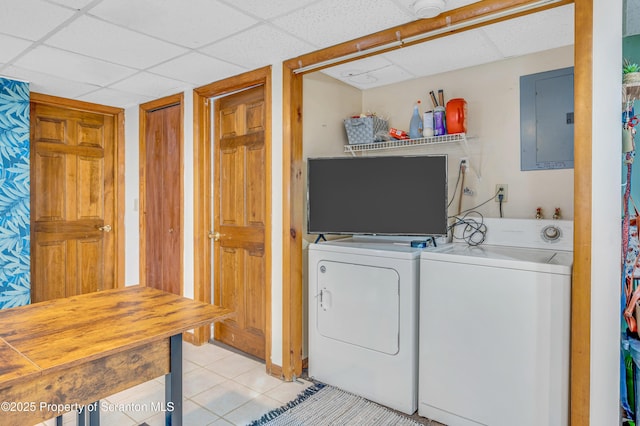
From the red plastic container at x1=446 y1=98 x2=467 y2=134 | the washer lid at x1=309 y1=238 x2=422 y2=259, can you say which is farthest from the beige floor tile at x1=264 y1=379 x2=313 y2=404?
the red plastic container at x1=446 y1=98 x2=467 y2=134

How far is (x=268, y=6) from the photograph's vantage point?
196 centimetres

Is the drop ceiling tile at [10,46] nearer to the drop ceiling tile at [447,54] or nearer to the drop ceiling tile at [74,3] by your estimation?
the drop ceiling tile at [74,3]

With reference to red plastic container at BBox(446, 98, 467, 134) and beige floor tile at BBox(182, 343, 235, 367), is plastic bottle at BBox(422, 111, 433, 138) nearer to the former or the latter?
red plastic container at BBox(446, 98, 467, 134)

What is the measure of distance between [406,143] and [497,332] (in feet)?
5.05

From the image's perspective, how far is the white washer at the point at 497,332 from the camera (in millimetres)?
1832

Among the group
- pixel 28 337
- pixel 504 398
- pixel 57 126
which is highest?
pixel 57 126

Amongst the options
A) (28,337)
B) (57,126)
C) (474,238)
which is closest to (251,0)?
(28,337)

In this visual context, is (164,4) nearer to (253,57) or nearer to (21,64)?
(253,57)

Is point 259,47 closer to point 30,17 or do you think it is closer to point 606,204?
point 30,17

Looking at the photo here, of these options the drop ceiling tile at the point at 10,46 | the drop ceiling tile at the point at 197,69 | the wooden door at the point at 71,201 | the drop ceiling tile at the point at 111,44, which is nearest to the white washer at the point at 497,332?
the drop ceiling tile at the point at 197,69

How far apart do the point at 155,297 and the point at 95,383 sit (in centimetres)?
61

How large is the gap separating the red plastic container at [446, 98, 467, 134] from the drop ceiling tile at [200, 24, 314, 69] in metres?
1.04

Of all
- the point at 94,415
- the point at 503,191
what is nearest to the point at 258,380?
the point at 94,415

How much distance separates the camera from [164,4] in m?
1.95
